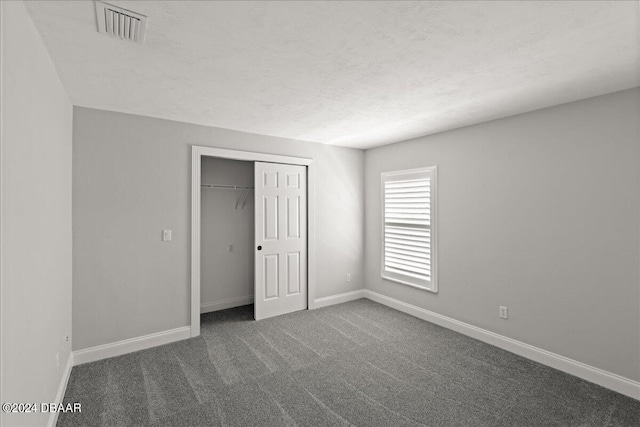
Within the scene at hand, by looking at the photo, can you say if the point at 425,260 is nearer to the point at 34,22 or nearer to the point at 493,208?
the point at 493,208

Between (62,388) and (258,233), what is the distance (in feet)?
7.71

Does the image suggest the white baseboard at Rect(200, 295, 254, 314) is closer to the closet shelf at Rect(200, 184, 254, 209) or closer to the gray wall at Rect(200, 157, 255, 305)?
the gray wall at Rect(200, 157, 255, 305)

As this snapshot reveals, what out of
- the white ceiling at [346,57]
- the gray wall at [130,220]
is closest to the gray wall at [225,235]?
the gray wall at [130,220]

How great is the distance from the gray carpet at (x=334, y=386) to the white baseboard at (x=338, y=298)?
0.96 metres

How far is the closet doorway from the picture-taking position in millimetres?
4129

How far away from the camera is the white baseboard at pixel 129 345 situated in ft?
9.62

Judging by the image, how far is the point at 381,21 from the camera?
5.37 ft

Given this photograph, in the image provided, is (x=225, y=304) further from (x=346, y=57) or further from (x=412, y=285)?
(x=346, y=57)

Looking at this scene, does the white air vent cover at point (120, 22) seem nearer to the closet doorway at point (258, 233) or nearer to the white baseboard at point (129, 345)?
the closet doorway at point (258, 233)

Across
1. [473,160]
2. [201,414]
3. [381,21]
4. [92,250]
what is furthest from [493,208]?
[92,250]

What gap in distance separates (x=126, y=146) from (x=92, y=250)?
3.56 ft

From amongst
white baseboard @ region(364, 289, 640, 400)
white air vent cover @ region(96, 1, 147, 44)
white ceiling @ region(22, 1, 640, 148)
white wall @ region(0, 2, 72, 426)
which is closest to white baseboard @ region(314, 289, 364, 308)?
white baseboard @ region(364, 289, 640, 400)

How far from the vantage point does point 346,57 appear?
6.64 ft

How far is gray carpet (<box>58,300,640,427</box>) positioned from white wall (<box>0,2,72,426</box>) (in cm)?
57
